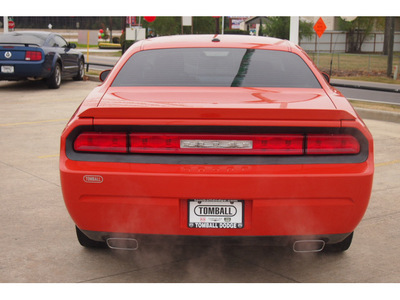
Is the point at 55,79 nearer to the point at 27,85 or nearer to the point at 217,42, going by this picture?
the point at 27,85

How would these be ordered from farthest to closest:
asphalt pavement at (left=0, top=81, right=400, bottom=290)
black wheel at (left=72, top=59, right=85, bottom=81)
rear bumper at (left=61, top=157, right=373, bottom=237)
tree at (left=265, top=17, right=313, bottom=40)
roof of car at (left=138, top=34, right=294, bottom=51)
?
tree at (left=265, top=17, right=313, bottom=40) < black wheel at (left=72, top=59, right=85, bottom=81) < roof of car at (left=138, top=34, right=294, bottom=51) < asphalt pavement at (left=0, top=81, right=400, bottom=290) < rear bumper at (left=61, top=157, right=373, bottom=237)

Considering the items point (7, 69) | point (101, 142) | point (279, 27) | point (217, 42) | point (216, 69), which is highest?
point (217, 42)

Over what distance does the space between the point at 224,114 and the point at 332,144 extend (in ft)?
2.22

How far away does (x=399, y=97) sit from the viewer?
17.7 meters

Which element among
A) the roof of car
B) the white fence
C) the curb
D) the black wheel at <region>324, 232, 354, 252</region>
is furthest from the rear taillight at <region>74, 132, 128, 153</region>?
the white fence

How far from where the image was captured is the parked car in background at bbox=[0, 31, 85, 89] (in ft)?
52.9

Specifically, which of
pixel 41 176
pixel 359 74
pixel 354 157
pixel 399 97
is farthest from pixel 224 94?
pixel 359 74

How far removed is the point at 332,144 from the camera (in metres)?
3.65

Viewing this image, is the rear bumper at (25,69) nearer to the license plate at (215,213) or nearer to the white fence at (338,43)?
the license plate at (215,213)

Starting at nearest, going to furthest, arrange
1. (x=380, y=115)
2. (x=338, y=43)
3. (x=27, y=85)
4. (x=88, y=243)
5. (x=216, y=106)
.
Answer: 1. (x=216, y=106)
2. (x=88, y=243)
3. (x=380, y=115)
4. (x=27, y=85)
5. (x=338, y=43)

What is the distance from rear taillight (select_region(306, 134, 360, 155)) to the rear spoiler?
11 centimetres

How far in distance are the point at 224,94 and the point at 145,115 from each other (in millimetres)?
649

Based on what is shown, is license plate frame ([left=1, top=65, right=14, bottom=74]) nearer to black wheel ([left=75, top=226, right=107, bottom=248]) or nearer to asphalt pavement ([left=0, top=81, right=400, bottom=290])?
asphalt pavement ([left=0, top=81, right=400, bottom=290])

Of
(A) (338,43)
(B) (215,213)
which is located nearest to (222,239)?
(B) (215,213)
